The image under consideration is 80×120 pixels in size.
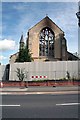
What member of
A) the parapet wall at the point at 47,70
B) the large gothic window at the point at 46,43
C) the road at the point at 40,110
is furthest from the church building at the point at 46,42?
the road at the point at 40,110

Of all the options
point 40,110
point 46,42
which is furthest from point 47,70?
point 46,42

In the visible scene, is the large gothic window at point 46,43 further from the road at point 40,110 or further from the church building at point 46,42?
the road at point 40,110

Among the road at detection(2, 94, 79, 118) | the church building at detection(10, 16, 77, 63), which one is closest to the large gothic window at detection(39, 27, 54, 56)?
the church building at detection(10, 16, 77, 63)

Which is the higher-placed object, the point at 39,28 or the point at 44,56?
the point at 39,28

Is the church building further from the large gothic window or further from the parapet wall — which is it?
the parapet wall

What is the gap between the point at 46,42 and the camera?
80.4m

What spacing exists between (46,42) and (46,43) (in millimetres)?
294

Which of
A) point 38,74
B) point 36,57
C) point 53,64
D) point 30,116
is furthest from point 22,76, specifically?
point 36,57

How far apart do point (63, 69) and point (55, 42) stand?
35.6 metres

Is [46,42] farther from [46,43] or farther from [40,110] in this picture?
[40,110]

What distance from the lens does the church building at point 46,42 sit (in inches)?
3066

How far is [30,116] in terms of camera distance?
387 inches

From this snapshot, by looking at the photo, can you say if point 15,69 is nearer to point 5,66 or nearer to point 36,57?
point 5,66

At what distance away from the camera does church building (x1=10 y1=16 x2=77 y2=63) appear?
7788 cm
